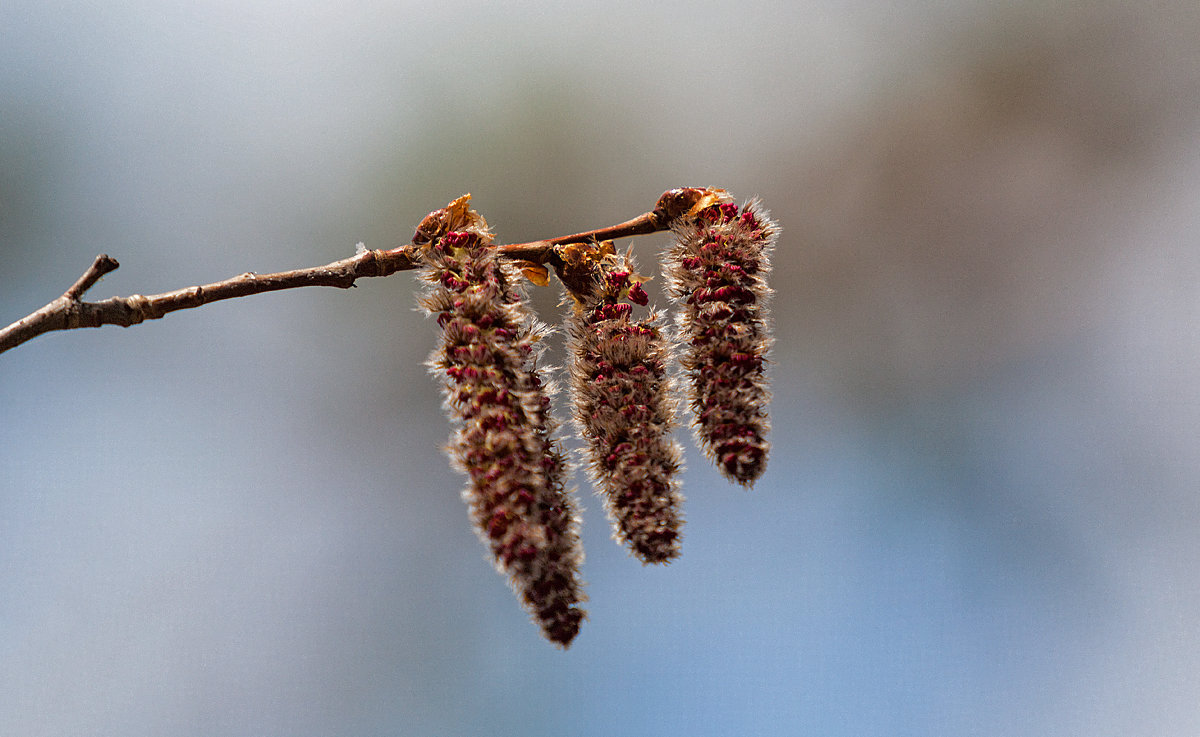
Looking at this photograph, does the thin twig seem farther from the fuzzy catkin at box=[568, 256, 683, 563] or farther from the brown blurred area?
the brown blurred area

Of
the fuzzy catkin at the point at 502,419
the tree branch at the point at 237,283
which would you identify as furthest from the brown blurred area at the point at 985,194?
the fuzzy catkin at the point at 502,419

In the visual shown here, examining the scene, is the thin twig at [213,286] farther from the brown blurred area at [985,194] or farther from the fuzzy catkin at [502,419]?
the brown blurred area at [985,194]

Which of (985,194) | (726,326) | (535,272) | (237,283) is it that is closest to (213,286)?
(237,283)

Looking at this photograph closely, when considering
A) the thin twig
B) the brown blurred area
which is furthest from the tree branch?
the brown blurred area

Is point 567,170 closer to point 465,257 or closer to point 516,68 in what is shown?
point 516,68


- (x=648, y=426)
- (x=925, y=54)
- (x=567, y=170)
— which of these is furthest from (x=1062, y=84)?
(x=648, y=426)
